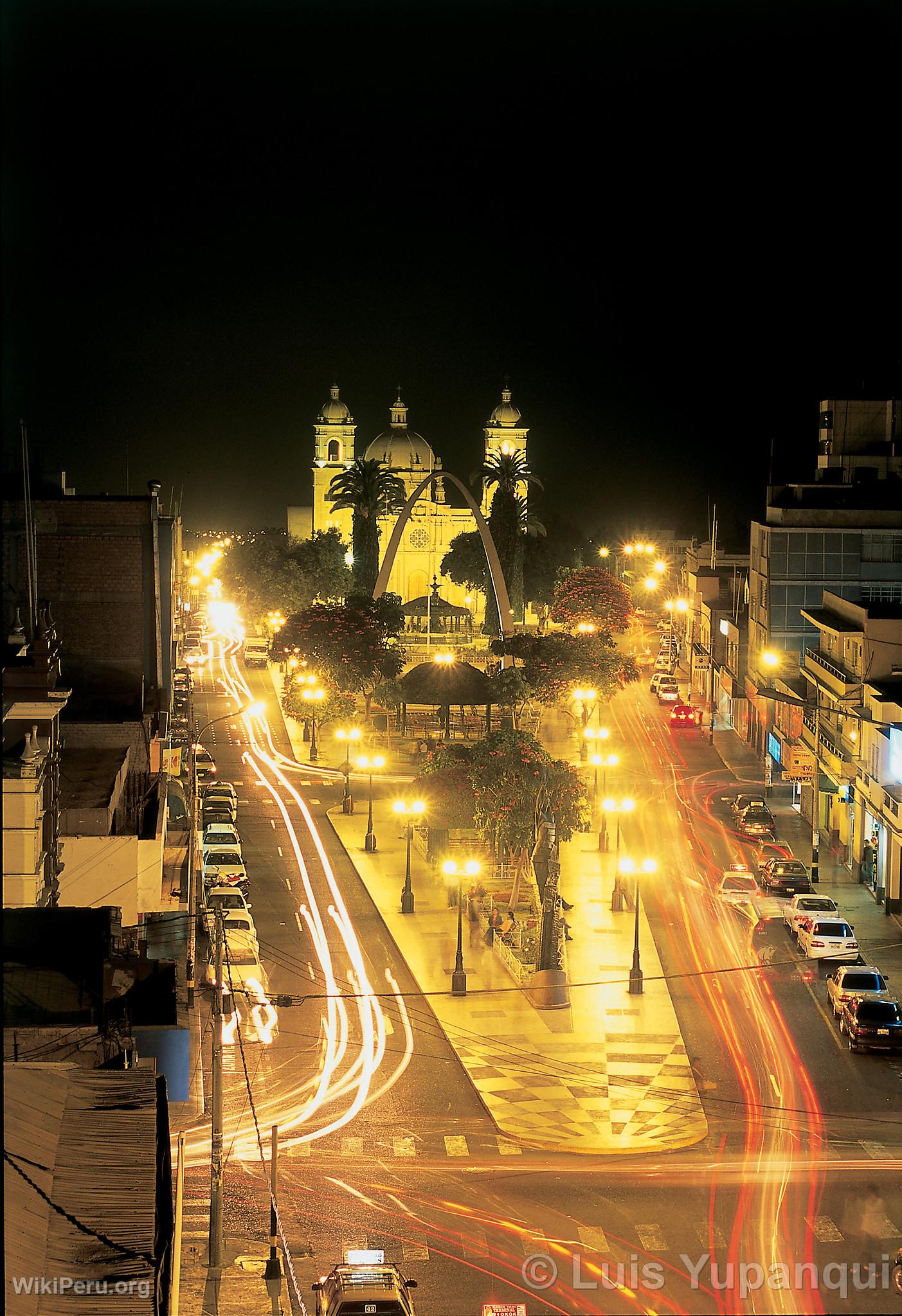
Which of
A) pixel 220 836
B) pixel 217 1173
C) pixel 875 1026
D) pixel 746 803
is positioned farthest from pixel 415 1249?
pixel 746 803

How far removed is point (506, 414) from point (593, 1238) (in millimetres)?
139532

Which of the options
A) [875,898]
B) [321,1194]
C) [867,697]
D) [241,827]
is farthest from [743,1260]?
[241,827]

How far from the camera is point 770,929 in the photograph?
51500 mm

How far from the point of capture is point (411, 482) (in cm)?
16700

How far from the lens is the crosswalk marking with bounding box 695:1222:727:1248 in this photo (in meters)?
29.5

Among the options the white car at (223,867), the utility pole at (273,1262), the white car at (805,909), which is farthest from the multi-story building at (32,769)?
the white car at (805,909)

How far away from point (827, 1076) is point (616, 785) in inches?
1293

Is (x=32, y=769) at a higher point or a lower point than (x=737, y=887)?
higher

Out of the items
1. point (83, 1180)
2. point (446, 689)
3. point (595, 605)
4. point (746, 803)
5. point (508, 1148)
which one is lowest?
point (508, 1148)

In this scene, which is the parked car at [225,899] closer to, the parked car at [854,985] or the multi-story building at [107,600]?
the multi-story building at [107,600]

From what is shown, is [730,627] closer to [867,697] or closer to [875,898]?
[867,697]

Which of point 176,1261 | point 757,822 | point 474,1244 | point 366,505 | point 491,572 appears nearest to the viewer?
point 176,1261

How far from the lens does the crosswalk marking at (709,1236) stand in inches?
1163

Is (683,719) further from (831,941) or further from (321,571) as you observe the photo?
(321,571)
